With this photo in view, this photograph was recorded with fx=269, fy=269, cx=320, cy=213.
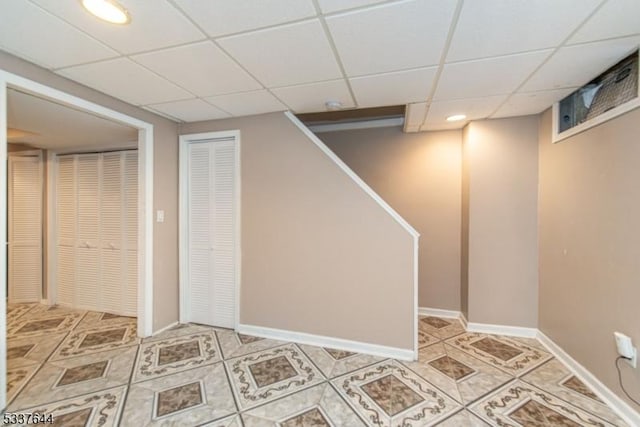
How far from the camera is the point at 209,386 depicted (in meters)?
2.12

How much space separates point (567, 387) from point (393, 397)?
55.0 inches

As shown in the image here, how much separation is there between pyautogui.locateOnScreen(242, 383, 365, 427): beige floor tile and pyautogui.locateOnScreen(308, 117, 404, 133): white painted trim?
3143mm

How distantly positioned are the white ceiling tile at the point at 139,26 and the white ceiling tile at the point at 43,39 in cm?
9

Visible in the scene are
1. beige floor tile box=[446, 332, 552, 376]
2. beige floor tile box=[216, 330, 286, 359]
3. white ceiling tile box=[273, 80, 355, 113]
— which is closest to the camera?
white ceiling tile box=[273, 80, 355, 113]

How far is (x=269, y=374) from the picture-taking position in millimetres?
2279

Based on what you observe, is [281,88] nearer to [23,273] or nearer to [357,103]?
[357,103]

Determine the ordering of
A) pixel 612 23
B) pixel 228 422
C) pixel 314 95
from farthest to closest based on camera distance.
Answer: pixel 314 95, pixel 228 422, pixel 612 23

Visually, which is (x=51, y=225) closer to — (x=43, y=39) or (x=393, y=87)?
(x=43, y=39)

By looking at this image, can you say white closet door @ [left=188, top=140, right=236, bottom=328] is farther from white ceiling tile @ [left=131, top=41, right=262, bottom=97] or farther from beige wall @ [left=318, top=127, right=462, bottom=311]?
beige wall @ [left=318, top=127, right=462, bottom=311]

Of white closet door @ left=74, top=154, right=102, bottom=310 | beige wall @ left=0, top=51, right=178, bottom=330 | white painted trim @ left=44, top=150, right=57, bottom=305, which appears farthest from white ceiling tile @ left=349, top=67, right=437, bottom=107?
white painted trim @ left=44, top=150, right=57, bottom=305

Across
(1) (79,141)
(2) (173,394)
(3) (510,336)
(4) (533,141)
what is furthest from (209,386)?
(4) (533,141)

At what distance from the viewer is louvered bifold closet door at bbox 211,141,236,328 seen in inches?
124

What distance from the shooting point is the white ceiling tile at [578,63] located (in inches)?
66.5

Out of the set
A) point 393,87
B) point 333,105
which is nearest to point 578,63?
point 393,87
